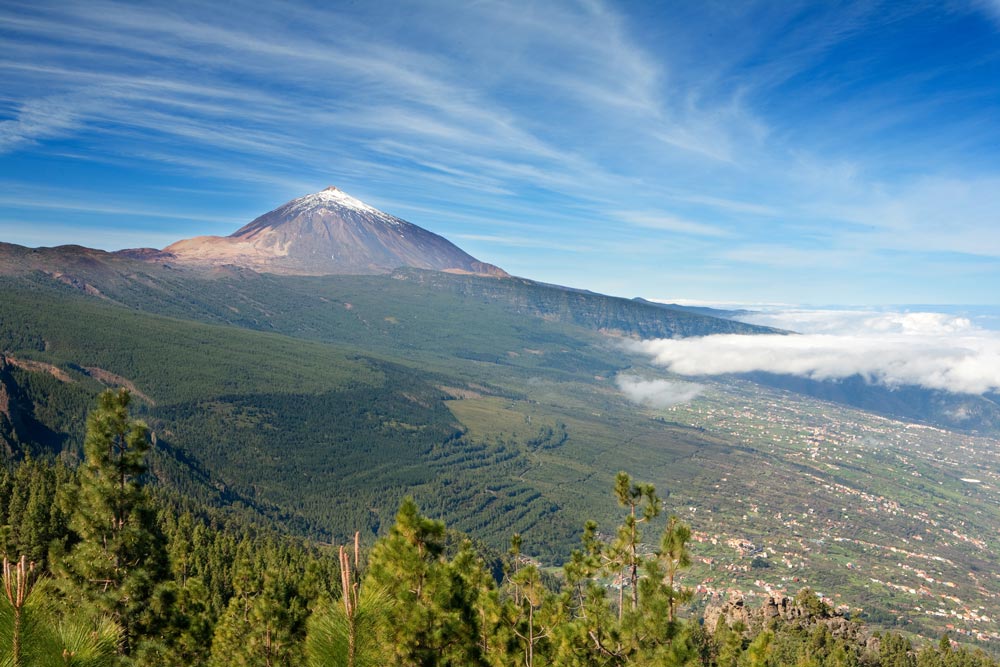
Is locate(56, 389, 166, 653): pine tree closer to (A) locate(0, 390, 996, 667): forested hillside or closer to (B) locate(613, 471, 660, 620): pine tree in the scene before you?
(A) locate(0, 390, 996, 667): forested hillside

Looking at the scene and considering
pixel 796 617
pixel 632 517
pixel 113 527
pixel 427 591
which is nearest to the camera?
pixel 427 591

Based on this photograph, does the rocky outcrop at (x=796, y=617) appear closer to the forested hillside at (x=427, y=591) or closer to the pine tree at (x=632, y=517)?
the forested hillside at (x=427, y=591)

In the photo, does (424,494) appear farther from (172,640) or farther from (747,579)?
(172,640)

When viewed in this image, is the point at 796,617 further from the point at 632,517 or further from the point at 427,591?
the point at 427,591

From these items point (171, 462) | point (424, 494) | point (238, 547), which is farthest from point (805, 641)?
point (171, 462)

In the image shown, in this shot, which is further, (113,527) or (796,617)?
(796,617)

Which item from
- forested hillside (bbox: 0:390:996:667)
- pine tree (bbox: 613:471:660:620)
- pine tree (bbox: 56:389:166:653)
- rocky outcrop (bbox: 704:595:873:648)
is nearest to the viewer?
forested hillside (bbox: 0:390:996:667)

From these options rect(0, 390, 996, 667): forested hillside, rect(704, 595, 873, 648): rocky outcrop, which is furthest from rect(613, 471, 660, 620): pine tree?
rect(704, 595, 873, 648): rocky outcrop

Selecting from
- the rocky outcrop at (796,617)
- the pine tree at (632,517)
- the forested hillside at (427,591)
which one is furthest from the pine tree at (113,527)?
the rocky outcrop at (796,617)

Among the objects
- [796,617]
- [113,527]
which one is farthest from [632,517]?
[796,617]

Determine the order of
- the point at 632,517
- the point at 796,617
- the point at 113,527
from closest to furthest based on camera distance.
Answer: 1. the point at 632,517
2. the point at 113,527
3. the point at 796,617

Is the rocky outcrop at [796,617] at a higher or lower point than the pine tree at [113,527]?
lower

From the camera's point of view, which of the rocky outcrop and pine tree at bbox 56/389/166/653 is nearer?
pine tree at bbox 56/389/166/653

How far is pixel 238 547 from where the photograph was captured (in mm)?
76125
